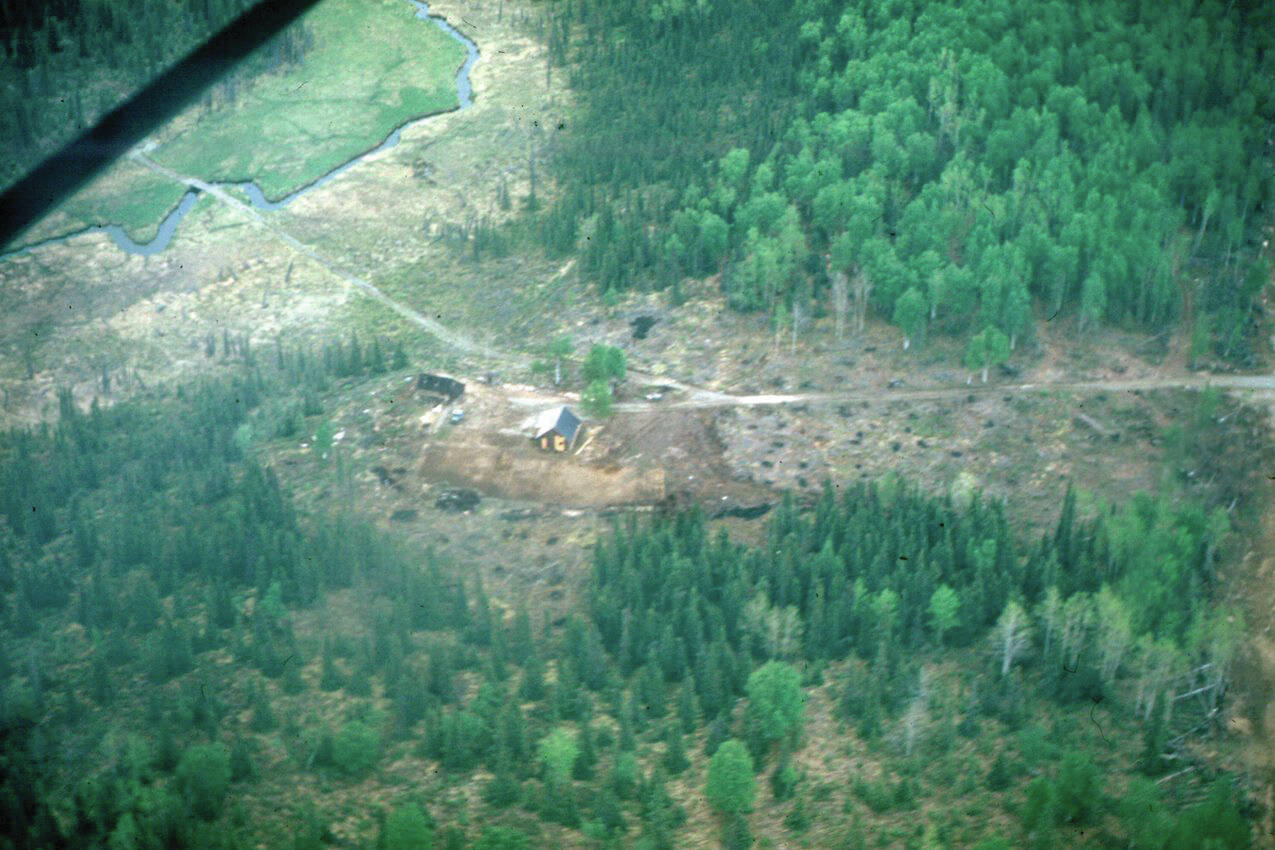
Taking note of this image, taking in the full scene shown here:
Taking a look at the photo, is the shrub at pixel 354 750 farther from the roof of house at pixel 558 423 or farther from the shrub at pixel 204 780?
the roof of house at pixel 558 423

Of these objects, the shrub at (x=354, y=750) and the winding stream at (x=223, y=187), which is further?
the winding stream at (x=223, y=187)

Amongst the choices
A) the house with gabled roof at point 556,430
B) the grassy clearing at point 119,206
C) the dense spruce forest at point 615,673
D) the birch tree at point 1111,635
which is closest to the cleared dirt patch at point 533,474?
the house with gabled roof at point 556,430

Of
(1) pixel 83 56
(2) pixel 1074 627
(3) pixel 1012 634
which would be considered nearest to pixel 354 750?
(3) pixel 1012 634

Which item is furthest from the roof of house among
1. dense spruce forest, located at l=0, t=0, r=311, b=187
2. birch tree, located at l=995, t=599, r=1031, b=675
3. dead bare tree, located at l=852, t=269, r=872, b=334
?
dense spruce forest, located at l=0, t=0, r=311, b=187

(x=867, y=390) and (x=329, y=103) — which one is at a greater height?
(x=329, y=103)

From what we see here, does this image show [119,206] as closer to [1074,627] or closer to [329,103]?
[329,103]

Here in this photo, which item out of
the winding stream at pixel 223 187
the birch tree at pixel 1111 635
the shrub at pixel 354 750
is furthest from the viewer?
the winding stream at pixel 223 187

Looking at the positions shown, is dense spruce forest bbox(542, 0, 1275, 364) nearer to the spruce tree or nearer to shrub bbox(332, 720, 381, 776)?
the spruce tree
